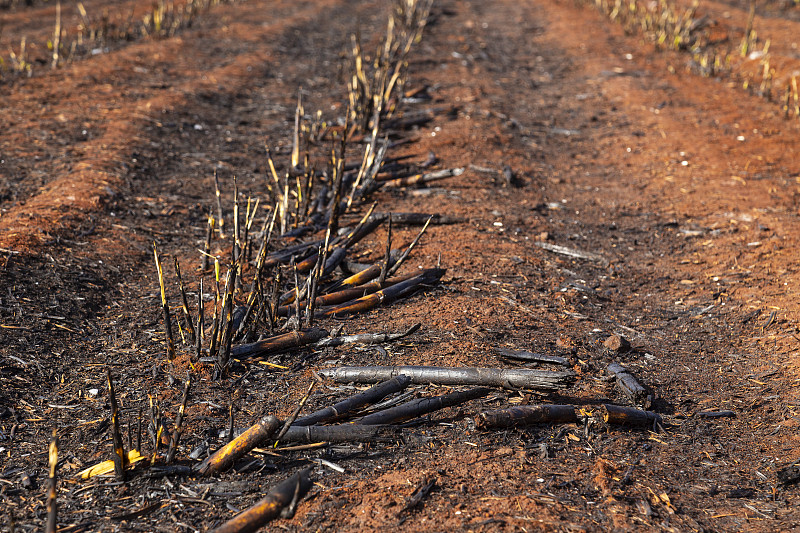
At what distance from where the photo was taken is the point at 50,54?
31.0 ft

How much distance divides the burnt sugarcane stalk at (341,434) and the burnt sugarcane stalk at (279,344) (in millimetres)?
766

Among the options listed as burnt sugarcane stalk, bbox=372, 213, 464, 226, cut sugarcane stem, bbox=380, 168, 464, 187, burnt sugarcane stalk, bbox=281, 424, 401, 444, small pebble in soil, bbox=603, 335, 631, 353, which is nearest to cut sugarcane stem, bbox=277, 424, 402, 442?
burnt sugarcane stalk, bbox=281, 424, 401, 444

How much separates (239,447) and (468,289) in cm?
208

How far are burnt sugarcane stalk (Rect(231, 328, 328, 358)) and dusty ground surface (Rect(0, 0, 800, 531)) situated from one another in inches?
4.3

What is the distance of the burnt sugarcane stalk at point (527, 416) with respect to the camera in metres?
3.00

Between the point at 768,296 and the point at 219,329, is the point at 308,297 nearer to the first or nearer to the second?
the point at 219,329

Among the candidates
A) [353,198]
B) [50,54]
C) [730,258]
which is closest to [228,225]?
[353,198]

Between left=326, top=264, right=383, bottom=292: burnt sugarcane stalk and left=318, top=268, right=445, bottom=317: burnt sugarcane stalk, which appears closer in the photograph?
left=318, top=268, right=445, bottom=317: burnt sugarcane stalk

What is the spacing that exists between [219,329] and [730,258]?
3.77m

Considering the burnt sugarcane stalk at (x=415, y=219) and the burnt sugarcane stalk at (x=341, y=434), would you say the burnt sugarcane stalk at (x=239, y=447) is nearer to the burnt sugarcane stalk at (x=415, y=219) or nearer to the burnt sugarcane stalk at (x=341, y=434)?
the burnt sugarcane stalk at (x=341, y=434)

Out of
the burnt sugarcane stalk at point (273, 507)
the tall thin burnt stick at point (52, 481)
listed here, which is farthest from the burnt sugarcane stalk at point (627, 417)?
the tall thin burnt stick at point (52, 481)

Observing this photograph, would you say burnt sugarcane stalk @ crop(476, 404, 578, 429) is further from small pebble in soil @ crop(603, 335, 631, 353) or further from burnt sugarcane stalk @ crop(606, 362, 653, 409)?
small pebble in soil @ crop(603, 335, 631, 353)

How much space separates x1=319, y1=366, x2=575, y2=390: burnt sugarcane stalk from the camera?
3.27 m

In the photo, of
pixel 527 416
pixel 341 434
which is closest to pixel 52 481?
pixel 341 434
